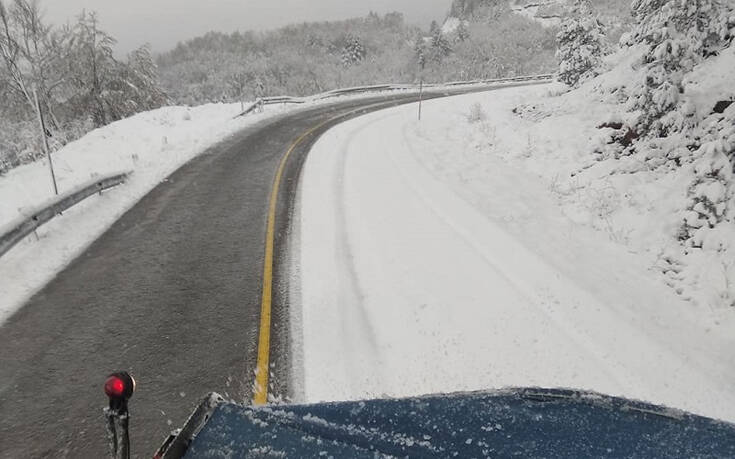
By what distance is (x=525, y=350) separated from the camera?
570 centimetres

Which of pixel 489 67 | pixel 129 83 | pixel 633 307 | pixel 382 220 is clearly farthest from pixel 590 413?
pixel 489 67

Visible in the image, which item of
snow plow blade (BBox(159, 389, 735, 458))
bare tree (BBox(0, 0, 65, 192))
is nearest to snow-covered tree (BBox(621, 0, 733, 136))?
snow plow blade (BBox(159, 389, 735, 458))

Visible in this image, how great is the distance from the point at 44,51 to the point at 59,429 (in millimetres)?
27549

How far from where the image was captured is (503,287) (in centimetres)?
704

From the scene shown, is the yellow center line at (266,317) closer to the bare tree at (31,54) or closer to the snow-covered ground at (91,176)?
the snow-covered ground at (91,176)

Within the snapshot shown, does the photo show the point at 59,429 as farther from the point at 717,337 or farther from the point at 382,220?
the point at 717,337

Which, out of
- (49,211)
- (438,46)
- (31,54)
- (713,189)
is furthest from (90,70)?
(438,46)

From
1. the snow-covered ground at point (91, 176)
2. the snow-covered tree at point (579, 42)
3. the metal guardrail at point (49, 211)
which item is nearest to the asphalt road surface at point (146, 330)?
the snow-covered ground at point (91, 176)

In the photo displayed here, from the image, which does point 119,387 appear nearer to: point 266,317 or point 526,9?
point 266,317

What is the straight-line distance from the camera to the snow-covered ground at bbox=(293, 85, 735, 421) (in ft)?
17.4

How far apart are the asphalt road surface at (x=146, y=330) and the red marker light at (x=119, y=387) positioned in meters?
2.62

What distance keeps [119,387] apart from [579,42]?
78.4 ft

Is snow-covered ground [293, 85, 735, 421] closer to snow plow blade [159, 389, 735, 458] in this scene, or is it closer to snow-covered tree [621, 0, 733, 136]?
snow-covered tree [621, 0, 733, 136]

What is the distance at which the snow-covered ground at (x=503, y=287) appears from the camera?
5293 millimetres
